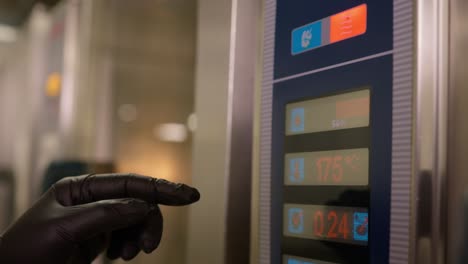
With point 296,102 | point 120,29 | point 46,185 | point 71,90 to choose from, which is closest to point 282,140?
point 296,102

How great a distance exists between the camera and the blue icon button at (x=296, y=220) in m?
1.17

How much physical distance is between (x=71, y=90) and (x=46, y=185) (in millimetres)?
407

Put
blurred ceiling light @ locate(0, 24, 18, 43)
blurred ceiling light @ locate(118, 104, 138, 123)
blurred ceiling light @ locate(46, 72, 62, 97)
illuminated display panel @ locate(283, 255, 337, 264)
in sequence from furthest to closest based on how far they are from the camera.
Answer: blurred ceiling light @ locate(0, 24, 18, 43) < blurred ceiling light @ locate(46, 72, 62, 97) < blurred ceiling light @ locate(118, 104, 138, 123) < illuminated display panel @ locate(283, 255, 337, 264)

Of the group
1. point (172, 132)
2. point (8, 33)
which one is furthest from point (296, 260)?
point (8, 33)

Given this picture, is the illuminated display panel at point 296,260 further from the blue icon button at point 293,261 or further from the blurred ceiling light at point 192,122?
the blurred ceiling light at point 192,122

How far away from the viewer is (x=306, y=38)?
1.19 meters

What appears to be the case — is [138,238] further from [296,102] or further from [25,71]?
[25,71]

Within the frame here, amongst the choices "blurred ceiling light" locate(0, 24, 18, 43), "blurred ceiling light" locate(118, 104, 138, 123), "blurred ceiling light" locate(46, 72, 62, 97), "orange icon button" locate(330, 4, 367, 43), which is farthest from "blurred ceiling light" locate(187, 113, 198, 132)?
"blurred ceiling light" locate(0, 24, 18, 43)

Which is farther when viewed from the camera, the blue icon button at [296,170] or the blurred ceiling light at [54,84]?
the blurred ceiling light at [54,84]

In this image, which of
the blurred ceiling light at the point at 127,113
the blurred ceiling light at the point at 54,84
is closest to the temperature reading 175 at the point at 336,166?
the blurred ceiling light at the point at 127,113

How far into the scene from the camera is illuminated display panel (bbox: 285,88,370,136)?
3.43ft

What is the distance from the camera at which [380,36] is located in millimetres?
→ 1018

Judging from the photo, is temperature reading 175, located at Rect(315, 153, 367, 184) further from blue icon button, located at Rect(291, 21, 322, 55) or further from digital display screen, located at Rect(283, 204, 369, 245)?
blue icon button, located at Rect(291, 21, 322, 55)

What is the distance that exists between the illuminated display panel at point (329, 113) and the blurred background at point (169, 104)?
5.5 inches
